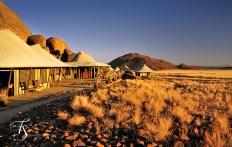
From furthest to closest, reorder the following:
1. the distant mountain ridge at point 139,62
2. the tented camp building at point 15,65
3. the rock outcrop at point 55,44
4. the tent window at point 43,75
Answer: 1. the distant mountain ridge at point 139,62
2. the rock outcrop at point 55,44
3. the tent window at point 43,75
4. the tented camp building at point 15,65

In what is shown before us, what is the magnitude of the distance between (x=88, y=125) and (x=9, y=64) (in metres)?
9.61

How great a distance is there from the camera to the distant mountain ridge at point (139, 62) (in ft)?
489

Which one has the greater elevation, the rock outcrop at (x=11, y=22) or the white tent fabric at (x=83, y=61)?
the rock outcrop at (x=11, y=22)

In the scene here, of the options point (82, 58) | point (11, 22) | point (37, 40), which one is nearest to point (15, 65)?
point (82, 58)

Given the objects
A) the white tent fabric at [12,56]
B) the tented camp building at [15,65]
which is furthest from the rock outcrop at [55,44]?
the tented camp building at [15,65]

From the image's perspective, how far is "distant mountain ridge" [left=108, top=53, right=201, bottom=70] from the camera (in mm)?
149012

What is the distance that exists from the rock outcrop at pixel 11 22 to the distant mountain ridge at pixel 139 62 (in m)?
103

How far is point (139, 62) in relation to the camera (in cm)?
14812

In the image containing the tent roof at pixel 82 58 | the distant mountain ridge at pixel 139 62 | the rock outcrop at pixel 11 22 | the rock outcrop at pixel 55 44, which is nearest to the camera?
the rock outcrop at pixel 11 22

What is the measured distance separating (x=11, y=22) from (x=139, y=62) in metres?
114

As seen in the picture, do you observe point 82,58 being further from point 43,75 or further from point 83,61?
point 43,75

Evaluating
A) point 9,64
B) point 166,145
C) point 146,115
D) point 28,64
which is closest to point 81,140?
point 166,145

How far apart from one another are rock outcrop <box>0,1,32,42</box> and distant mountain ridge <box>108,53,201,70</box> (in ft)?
339

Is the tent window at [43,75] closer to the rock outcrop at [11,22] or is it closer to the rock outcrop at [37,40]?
the rock outcrop at [11,22]
